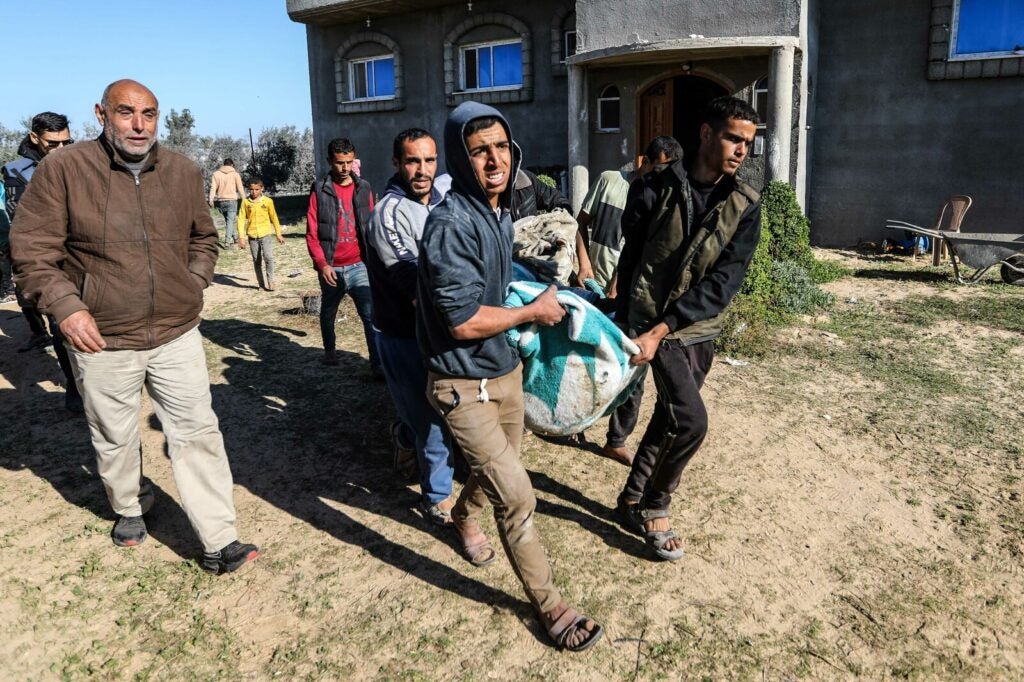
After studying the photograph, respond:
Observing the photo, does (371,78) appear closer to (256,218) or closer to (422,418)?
(256,218)

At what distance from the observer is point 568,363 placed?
317 cm

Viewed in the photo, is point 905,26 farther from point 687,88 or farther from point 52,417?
point 52,417

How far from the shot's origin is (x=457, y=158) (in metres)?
2.71

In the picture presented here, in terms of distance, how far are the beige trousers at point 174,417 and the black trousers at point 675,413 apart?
2.08m

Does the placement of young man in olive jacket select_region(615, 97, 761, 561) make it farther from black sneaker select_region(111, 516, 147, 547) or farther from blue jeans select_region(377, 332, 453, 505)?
black sneaker select_region(111, 516, 147, 547)

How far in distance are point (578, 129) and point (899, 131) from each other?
17.2ft

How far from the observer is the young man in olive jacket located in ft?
10.9

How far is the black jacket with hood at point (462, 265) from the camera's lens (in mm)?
2639

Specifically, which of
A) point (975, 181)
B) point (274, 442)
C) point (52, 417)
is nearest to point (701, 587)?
point (274, 442)

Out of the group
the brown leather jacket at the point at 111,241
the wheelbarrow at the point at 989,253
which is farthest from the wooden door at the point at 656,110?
the brown leather jacket at the point at 111,241

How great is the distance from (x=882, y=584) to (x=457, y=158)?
2.64m

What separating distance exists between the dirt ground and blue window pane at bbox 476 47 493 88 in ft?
37.9

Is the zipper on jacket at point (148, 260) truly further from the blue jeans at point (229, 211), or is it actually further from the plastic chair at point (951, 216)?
the blue jeans at point (229, 211)

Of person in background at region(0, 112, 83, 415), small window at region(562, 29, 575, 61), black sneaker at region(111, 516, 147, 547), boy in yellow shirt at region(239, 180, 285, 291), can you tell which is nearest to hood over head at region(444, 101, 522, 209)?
black sneaker at region(111, 516, 147, 547)
